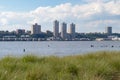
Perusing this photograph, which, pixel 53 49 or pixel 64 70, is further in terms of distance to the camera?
pixel 53 49

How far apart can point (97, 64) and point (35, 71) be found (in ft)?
9.40

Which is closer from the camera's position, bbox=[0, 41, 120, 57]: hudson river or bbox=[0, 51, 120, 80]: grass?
bbox=[0, 51, 120, 80]: grass

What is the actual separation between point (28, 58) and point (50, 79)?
4613mm

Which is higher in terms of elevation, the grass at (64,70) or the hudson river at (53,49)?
the grass at (64,70)

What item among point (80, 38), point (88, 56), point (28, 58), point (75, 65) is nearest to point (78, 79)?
point (75, 65)

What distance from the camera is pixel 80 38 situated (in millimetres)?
152000

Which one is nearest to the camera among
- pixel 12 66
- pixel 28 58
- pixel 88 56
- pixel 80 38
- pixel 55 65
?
pixel 12 66

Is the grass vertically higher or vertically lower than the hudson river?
higher

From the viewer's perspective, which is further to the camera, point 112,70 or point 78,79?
point 112,70

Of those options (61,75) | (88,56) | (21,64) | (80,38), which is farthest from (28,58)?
(80,38)

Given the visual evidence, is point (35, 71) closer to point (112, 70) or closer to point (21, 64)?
point (21, 64)

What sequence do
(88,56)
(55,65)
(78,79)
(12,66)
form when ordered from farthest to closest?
(88,56), (55,65), (12,66), (78,79)

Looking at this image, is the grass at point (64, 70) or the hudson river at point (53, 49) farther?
the hudson river at point (53, 49)

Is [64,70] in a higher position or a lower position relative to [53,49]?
higher
